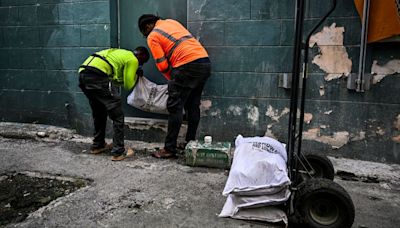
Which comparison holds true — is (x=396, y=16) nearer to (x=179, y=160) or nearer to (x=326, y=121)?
(x=326, y=121)

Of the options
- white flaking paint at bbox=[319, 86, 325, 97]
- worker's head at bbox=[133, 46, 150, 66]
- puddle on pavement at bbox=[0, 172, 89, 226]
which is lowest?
puddle on pavement at bbox=[0, 172, 89, 226]

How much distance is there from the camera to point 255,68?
4.29 metres

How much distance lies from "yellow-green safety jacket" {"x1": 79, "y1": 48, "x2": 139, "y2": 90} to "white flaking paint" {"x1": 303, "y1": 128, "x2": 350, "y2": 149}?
7.15 feet

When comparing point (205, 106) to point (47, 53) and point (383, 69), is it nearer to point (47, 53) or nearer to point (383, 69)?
point (383, 69)

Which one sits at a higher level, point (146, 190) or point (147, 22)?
point (147, 22)

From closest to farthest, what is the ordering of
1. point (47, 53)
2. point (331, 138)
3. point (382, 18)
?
point (382, 18) → point (331, 138) → point (47, 53)

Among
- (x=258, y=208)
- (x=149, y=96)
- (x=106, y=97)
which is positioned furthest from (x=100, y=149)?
(x=258, y=208)

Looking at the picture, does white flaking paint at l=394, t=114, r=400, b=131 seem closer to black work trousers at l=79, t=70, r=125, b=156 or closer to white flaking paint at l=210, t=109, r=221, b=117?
white flaking paint at l=210, t=109, r=221, b=117

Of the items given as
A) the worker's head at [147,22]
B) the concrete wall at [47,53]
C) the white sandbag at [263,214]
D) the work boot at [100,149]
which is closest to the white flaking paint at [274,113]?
the worker's head at [147,22]

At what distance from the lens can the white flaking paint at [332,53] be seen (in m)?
3.91

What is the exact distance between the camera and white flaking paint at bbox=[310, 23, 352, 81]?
12.8 feet

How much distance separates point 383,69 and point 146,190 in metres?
2.77

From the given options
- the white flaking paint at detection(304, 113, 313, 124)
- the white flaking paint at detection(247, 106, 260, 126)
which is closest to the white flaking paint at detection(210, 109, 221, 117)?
the white flaking paint at detection(247, 106, 260, 126)

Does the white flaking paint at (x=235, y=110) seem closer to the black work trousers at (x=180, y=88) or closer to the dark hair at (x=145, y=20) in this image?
the black work trousers at (x=180, y=88)
